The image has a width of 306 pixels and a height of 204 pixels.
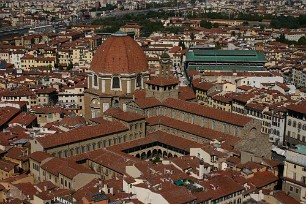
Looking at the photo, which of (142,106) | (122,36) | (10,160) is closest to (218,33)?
(122,36)

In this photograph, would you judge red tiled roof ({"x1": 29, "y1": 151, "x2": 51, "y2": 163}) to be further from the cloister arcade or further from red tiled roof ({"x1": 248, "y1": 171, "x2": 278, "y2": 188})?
red tiled roof ({"x1": 248, "y1": 171, "x2": 278, "y2": 188})

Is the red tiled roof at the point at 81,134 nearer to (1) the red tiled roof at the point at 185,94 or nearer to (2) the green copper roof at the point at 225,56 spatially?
(1) the red tiled roof at the point at 185,94

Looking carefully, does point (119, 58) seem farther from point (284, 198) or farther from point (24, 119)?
point (284, 198)

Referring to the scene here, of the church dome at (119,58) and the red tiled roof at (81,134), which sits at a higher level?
the church dome at (119,58)

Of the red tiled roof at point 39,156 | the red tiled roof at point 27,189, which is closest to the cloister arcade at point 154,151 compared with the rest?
the red tiled roof at point 39,156

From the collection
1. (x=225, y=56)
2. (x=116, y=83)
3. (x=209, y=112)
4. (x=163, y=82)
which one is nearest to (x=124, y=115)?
(x=163, y=82)

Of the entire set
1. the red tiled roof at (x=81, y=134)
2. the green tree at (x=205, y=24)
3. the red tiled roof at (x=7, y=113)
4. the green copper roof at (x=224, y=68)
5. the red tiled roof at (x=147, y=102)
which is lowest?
the red tiled roof at (x=7, y=113)
